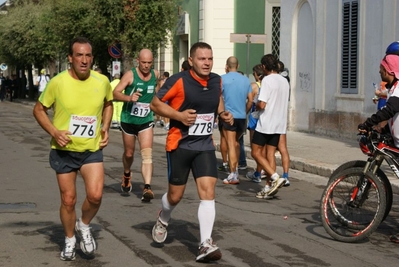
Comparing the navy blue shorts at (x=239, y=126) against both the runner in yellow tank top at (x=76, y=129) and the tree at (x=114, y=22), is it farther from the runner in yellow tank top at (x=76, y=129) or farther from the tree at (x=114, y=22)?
the tree at (x=114, y=22)

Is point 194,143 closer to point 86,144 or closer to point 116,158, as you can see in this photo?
point 86,144

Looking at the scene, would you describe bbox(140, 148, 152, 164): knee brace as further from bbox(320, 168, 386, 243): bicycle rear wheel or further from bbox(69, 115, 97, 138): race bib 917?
bbox(69, 115, 97, 138): race bib 917

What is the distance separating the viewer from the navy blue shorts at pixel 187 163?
7762 millimetres

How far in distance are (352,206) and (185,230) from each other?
1.69 m

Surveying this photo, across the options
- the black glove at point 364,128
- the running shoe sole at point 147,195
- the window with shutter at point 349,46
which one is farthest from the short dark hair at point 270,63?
the window with shutter at point 349,46

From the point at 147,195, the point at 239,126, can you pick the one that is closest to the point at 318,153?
the point at 239,126

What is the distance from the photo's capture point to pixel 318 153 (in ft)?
57.8

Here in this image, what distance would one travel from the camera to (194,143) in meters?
7.82

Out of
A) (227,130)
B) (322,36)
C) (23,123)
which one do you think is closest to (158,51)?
(23,123)

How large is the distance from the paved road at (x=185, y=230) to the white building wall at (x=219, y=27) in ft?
58.8

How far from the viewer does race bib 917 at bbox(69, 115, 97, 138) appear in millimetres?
7527

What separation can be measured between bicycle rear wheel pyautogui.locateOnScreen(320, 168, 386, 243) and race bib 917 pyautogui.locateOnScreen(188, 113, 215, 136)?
1.66 meters

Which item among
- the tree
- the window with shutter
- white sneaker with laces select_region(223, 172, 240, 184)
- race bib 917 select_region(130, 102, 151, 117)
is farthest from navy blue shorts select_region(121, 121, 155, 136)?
the tree

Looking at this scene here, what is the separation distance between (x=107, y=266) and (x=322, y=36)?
1629 cm
